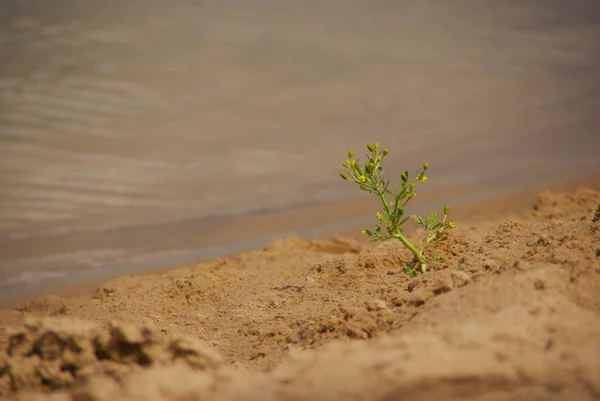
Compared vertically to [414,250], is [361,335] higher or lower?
lower

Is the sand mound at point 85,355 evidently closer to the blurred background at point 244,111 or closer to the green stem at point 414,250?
the green stem at point 414,250

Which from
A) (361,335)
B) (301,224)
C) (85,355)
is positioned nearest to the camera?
(85,355)

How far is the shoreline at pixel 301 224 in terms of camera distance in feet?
14.1

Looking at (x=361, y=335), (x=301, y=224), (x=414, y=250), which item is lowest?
(x=361, y=335)

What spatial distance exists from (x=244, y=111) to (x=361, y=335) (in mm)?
4831

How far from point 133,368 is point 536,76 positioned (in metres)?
6.53

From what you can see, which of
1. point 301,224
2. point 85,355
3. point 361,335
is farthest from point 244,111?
point 85,355

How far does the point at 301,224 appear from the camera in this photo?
196 inches

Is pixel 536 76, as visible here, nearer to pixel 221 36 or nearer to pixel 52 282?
pixel 221 36

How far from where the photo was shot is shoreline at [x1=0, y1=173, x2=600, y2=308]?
14.1 ft

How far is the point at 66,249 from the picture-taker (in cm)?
476

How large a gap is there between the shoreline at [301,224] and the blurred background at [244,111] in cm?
4

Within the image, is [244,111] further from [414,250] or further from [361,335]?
[361,335]

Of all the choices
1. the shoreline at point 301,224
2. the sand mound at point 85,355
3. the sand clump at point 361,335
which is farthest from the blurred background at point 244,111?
the sand mound at point 85,355
